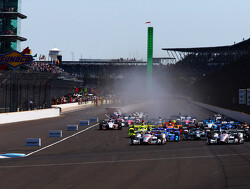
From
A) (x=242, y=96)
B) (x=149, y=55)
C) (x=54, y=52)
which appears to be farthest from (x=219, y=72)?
(x=54, y=52)

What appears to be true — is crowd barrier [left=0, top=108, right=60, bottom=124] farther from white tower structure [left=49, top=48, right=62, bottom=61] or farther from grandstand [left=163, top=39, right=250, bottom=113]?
white tower structure [left=49, top=48, right=62, bottom=61]

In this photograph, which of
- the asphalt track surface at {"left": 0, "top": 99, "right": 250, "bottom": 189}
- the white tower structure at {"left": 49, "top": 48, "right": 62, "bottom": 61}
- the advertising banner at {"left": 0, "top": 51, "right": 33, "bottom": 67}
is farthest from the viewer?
the white tower structure at {"left": 49, "top": 48, "right": 62, "bottom": 61}

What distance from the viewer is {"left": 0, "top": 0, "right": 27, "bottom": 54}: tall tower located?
70438 mm

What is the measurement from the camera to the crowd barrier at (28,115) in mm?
37750

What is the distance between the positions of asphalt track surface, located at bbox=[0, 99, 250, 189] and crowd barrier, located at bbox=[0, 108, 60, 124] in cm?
1616

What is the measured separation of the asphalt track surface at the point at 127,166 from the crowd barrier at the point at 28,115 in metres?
16.2

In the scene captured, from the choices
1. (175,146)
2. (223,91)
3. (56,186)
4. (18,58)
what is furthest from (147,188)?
(223,91)

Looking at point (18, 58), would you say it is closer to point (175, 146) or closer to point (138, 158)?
point (175, 146)

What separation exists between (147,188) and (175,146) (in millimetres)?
10509

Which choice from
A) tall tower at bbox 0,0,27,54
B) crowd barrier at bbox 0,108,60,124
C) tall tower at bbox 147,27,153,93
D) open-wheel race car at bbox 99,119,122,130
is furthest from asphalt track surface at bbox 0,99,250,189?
tall tower at bbox 147,27,153,93

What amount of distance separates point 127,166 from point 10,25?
61324 millimetres

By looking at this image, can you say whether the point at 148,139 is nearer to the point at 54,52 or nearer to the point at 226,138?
the point at 226,138

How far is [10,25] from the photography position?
71.8 m

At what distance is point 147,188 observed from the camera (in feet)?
35.4
